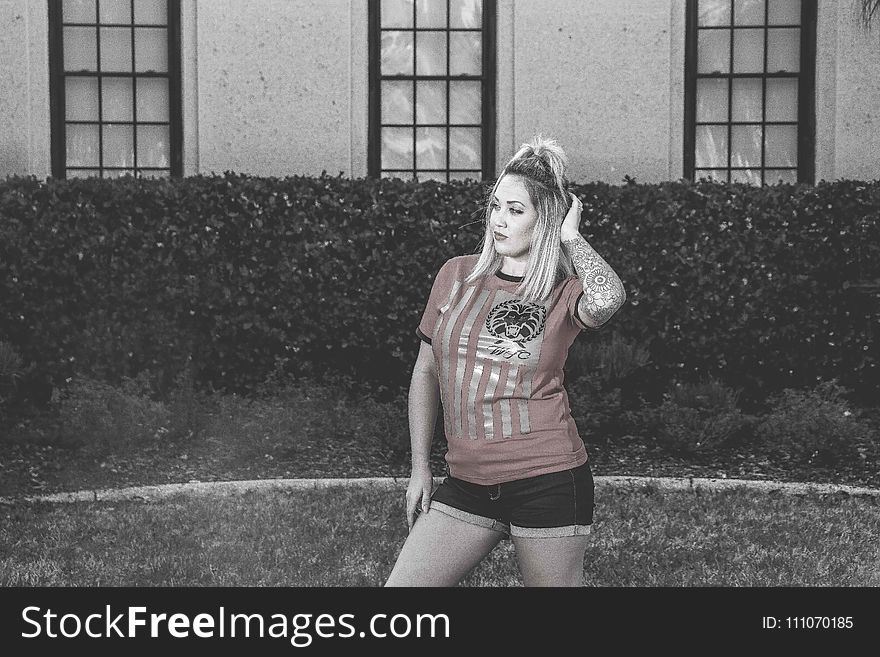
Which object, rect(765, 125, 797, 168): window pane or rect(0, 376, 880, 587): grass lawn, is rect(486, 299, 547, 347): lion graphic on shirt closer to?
rect(0, 376, 880, 587): grass lawn

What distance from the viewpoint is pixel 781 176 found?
10.9 meters

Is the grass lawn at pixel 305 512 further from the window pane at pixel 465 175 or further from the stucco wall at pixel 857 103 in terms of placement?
the stucco wall at pixel 857 103

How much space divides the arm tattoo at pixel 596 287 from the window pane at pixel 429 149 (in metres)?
7.78

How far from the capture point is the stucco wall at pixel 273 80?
10.3m

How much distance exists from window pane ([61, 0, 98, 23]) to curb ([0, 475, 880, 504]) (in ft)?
18.3

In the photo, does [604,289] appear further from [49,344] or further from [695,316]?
[49,344]

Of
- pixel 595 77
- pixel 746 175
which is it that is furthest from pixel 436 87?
pixel 746 175

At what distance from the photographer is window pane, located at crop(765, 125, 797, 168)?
10977 mm

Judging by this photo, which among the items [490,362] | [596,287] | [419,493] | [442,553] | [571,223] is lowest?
[442,553]

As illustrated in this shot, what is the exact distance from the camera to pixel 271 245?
29.3ft

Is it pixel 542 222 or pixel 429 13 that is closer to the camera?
pixel 542 222

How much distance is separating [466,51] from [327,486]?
5.35m

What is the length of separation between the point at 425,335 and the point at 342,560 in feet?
8.13

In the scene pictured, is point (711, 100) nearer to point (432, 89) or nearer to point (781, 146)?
point (781, 146)
